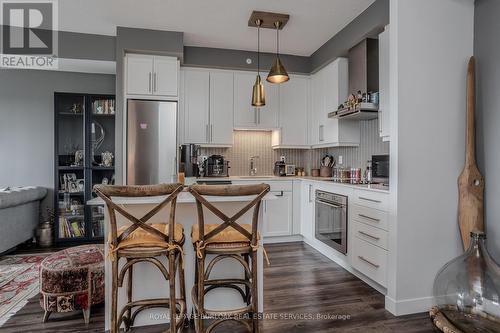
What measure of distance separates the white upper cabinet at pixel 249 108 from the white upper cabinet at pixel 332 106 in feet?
2.20

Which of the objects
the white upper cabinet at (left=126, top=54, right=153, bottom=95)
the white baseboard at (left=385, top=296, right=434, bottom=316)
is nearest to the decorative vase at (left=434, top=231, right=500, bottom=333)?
the white baseboard at (left=385, top=296, right=434, bottom=316)

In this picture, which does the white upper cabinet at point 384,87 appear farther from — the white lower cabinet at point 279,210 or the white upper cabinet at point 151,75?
the white upper cabinet at point 151,75

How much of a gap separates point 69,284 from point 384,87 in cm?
332

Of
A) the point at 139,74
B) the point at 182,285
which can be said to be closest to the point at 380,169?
the point at 182,285

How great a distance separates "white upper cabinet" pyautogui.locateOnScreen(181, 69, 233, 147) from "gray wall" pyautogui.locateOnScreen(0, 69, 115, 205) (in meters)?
1.93

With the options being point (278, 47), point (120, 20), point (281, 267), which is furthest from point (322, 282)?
point (120, 20)

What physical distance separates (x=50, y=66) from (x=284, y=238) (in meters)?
4.24

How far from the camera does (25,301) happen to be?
2.59m

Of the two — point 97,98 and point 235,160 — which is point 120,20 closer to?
point 97,98

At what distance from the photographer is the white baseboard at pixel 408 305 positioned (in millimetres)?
2414

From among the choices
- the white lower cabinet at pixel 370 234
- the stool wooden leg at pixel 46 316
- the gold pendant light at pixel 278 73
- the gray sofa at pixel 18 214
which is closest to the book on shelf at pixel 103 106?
the gray sofa at pixel 18 214

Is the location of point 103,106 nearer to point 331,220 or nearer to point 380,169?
point 331,220

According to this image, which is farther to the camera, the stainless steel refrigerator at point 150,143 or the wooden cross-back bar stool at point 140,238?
the stainless steel refrigerator at point 150,143

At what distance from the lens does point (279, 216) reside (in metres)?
4.35
